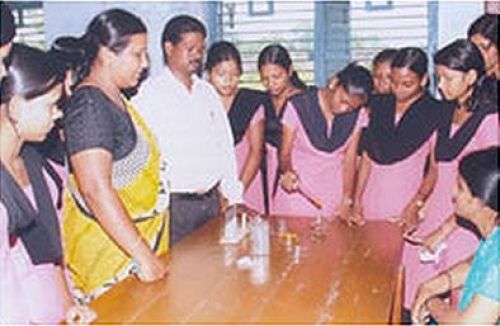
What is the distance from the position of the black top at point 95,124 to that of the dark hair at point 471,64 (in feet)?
3.64

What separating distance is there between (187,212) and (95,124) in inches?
39.3

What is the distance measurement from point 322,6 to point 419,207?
1594 millimetres

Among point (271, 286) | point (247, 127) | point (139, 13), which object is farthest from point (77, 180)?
point (139, 13)

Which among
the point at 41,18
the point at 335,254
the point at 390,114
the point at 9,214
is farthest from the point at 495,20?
the point at 41,18

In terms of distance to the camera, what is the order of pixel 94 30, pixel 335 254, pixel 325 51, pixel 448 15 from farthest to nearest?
1. pixel 325 51
2. pixel 448 15
3. pixel 335 254
4. pixel 94 30

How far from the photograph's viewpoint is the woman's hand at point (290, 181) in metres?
3.30

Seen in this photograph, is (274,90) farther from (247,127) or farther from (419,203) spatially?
(419,203)

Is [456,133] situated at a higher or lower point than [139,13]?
lower

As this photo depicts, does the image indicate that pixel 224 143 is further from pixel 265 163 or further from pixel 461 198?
pixel 461 198

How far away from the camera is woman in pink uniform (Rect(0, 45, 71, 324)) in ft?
5.68

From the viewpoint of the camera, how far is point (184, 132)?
3059mm

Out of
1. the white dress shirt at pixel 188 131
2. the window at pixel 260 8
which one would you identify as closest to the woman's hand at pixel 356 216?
the white dress shirt at pixel 188 131

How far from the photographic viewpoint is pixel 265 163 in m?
3.73

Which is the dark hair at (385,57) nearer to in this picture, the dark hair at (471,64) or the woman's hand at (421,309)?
the dark hair at (471,64)
